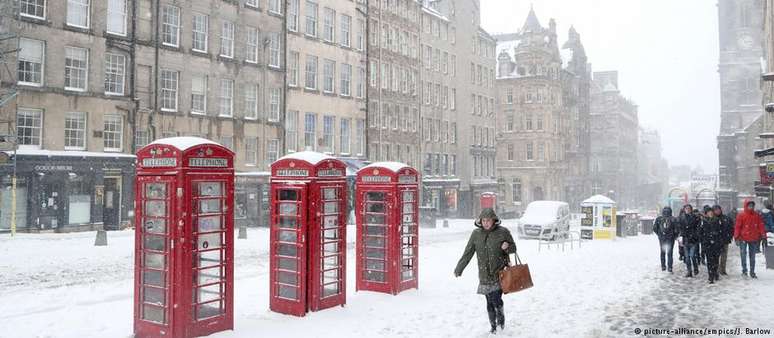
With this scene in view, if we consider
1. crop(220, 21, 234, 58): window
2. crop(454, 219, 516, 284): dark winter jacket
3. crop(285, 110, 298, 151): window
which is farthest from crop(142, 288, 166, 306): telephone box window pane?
crop(285, 110, 298, 151): window

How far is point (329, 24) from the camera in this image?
4306cm

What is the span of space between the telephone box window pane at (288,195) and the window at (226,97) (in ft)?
85.3

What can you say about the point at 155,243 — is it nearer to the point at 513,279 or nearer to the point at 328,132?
the point at 513,279

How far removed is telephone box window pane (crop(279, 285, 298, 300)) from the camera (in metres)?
10.6

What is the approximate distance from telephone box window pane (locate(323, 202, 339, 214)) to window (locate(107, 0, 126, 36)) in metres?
23.4

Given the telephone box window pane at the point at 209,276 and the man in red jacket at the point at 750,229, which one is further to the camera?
the man in red jacket at the point at 750,229

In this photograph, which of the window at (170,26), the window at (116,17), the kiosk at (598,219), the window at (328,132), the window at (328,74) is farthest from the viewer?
the window at (328,74)

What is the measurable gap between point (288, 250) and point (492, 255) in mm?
3498

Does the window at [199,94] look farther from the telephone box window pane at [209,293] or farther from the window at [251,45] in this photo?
the telephone box window pane at [209,293]

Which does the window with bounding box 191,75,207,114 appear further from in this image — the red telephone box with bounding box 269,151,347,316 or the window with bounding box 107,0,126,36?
the red telephone box with bounding box 269,151,347,316

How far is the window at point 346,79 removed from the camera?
44.7 metres

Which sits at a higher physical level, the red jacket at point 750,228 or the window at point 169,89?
the window at point 169,89

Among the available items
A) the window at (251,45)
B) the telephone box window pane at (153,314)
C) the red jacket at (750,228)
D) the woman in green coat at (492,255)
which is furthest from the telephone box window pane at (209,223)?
the window at (251,45)

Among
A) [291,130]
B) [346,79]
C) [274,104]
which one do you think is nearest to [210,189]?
[274,104]
